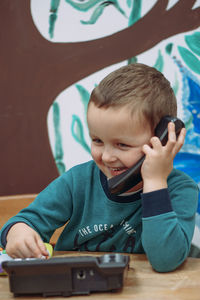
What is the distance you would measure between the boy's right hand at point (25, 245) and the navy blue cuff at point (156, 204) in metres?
0.22

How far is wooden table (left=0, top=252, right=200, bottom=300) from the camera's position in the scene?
61 cm

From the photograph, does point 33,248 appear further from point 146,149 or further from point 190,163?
point 190,163

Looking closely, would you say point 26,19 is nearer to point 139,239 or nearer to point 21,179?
point 21,179

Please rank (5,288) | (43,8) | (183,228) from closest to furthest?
(5,288) < (183,228) < (43,8)

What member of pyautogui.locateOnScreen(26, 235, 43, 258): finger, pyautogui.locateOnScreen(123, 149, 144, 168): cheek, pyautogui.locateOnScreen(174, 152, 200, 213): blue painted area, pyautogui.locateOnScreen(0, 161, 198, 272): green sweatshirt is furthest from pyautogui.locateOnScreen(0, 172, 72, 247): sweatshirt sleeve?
pyautogui.locateOnScreen(174, 152, 200, 213): blue painted area

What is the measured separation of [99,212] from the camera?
3.16 feet

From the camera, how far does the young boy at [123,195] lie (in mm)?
761

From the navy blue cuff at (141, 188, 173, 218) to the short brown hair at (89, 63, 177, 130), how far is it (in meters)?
0.16

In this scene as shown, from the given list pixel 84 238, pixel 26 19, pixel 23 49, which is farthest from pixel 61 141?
pixel 84 238

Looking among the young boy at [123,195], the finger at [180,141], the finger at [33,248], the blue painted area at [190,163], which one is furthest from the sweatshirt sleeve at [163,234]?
the blue painted area at [190,163]

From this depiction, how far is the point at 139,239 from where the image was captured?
94 cm

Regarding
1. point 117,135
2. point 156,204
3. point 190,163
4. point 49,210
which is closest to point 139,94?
point 117,135

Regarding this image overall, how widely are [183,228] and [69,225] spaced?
0.34m

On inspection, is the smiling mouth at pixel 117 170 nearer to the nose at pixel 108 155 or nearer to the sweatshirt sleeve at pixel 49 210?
the nose at pixel 108 155
